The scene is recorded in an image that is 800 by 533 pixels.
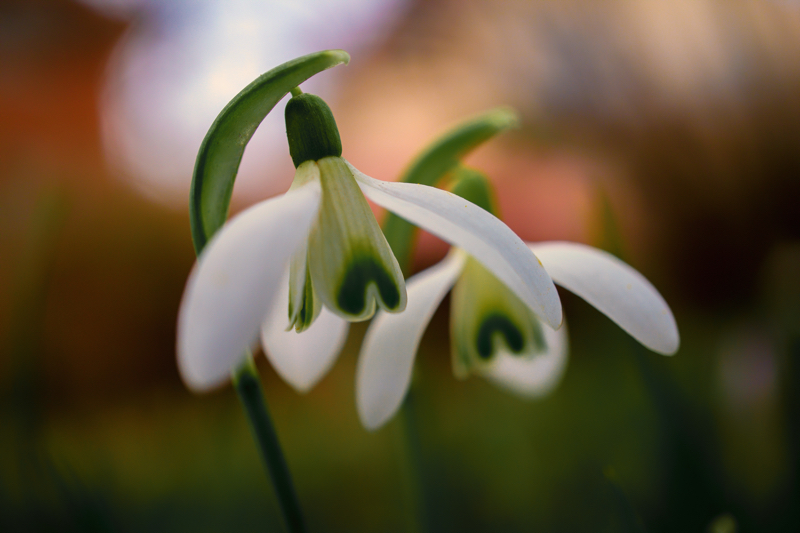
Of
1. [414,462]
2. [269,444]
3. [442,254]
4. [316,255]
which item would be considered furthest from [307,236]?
[442,254]

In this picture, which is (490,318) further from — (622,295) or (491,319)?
(622,295)

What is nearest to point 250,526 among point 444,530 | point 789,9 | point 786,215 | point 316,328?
point 444,530

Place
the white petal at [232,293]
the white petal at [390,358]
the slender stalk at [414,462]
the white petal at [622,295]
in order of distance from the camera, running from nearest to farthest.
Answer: the white petal at [232,293] → the white petal at [622,295] → the white petal at [390,358] → the slender stalk at [414,462]

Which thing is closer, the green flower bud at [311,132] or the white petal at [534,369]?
the green flower bud at [311,132]

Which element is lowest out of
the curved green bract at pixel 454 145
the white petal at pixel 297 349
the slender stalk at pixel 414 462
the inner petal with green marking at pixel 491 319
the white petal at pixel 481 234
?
the slender stalk at pixel 414 462

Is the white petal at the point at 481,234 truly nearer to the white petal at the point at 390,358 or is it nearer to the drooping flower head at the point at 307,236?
the drooping flower head at the point at 307,236

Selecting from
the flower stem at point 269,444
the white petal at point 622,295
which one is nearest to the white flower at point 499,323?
the white petal at point 622,295

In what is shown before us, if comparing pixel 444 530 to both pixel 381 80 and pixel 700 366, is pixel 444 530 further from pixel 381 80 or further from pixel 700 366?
pixel 381 80

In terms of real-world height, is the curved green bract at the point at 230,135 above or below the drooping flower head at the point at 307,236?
above
